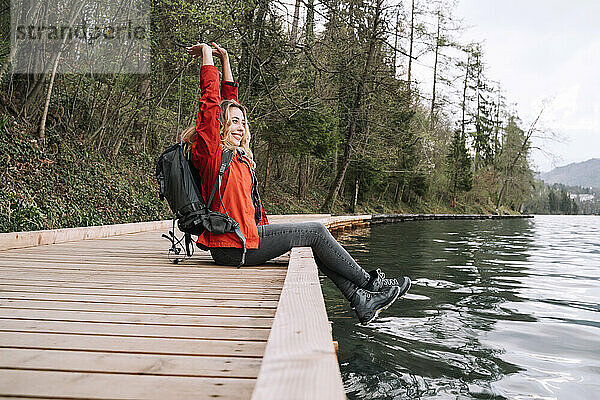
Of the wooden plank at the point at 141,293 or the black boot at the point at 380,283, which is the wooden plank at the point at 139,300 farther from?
the black boot at the point at 380,283

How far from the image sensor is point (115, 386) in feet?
4.46

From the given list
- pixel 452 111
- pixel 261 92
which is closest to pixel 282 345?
pixel 261 92

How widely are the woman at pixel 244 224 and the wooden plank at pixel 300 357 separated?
129cm

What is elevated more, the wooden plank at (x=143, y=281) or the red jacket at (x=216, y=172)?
the red jacket at (x=216, y=172)

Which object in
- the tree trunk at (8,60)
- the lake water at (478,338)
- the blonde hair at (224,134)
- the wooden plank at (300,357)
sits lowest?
the lake water at (478,338)

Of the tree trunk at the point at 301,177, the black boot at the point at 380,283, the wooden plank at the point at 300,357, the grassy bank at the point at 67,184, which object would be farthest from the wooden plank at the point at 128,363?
the tree trunk at the point at 301,177

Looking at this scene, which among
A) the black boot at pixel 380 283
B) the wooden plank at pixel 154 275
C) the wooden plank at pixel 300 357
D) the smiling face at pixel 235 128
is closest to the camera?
the wooden plank at pixel 300 357

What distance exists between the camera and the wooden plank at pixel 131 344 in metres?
1.69

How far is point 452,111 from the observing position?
33031 millimetres

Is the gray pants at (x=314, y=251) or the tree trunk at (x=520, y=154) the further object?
the tree trunk at (x=520, y=154)

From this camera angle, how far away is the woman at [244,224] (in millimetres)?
3297

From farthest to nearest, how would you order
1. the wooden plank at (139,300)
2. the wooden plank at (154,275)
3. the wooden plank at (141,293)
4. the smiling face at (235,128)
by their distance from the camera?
the smiling face at (235,128) → the wooden plank at (154,275) → the wooden plank at (141,293) → the wooden plank at (139,300)

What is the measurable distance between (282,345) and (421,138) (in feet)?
83.0

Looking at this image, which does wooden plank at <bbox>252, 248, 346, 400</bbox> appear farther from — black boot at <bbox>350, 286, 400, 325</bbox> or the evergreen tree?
the evergreen tree
